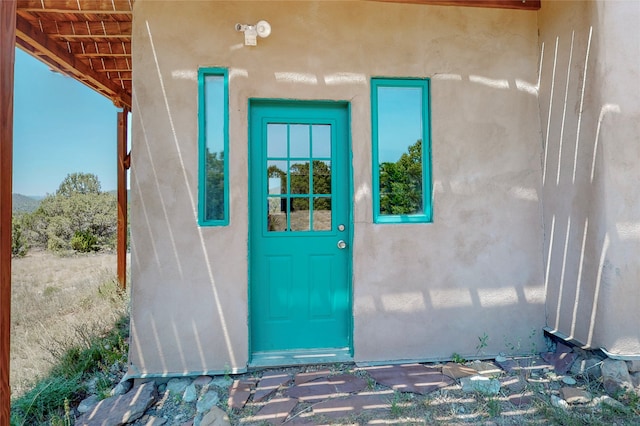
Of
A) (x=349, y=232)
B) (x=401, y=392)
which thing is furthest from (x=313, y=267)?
(x=401, y=392)

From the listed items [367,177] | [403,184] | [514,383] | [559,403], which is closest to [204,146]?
[367,177]

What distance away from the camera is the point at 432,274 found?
322cm

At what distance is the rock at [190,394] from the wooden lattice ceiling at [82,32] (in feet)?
10.7

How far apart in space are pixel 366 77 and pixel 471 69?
1021 mm

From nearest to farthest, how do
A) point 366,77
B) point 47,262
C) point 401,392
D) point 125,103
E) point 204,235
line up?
point 401,392 < point 204,235 < point 366,77 < point 125,103 < point 47,262

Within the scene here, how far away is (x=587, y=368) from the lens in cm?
280

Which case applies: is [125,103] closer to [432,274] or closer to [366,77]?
[366,77]

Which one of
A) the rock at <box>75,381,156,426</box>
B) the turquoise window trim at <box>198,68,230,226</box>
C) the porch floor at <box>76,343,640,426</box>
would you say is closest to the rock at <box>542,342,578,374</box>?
the porch floor at <box>76,343,640,426</box>

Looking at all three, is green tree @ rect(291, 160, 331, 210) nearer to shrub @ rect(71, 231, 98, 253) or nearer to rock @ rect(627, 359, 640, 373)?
rock @ rect(627, 359, 640, 373)

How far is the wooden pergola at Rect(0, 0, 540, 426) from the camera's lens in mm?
1391

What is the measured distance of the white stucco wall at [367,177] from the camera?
2965 millimetres

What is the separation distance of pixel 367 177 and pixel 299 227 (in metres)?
0.77

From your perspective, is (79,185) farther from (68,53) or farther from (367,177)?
(367,177)

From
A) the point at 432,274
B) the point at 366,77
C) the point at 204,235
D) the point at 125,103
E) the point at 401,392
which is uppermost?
the point at 125,103
